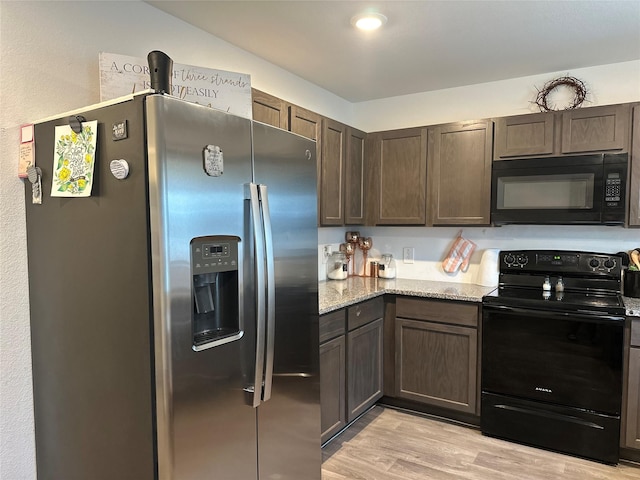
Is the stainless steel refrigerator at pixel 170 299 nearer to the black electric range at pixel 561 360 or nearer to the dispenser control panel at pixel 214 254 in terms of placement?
the dispenser control panel at pixel 214 254

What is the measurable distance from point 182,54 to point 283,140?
3.30 feet

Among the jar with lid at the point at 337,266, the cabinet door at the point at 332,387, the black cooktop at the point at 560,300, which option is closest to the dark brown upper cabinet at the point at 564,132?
the black cooktop at the point at 560,300

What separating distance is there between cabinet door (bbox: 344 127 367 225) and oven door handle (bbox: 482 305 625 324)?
1158 millimetres

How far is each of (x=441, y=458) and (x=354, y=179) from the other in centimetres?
198

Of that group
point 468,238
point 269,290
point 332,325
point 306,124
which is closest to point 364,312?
point 332,325

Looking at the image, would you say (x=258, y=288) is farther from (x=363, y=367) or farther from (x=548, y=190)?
(x=548, y=190)

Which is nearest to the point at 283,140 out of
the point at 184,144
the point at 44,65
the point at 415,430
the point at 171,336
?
the point at 184,144

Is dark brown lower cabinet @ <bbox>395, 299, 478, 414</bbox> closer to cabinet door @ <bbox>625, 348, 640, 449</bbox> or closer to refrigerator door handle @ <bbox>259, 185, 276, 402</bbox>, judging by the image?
cabinet door @ <bbox>625, 348, 640, 449</bbox>

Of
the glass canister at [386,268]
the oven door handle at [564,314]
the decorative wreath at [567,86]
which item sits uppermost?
the decorative wreath at [567,86]

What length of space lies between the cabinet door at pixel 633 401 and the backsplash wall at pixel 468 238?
31.4 inches

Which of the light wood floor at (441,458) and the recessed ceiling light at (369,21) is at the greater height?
the recessed ceiling light at (369,21)

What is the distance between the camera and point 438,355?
9.80ft

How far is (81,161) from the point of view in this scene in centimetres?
145

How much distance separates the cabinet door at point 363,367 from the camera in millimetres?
2762
